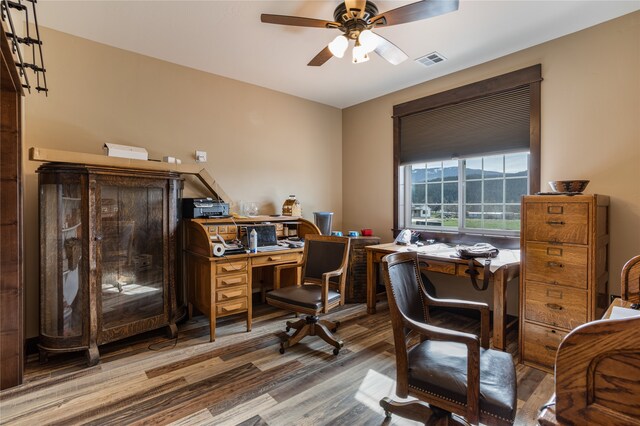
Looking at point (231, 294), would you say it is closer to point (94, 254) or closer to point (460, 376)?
point (94, 254)

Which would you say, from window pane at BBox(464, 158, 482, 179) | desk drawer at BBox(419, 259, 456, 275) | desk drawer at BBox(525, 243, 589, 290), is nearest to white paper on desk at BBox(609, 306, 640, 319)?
desk drawer at BBox(525, 243, 589, 290)

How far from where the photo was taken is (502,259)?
2.69 metres

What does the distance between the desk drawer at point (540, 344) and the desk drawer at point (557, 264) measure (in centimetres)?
38

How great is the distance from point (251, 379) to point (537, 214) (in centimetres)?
253

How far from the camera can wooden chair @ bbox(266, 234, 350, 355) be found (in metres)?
2.55

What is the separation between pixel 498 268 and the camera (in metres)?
2.44

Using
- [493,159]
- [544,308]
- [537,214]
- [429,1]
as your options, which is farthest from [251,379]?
[493,159]

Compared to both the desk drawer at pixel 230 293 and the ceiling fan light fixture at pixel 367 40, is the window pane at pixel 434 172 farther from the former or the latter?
the desk drawer at pixel 230 293

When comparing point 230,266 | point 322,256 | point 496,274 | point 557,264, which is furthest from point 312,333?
point 557,264

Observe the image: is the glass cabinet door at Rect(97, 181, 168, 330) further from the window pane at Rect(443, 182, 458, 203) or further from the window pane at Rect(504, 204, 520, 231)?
the window pane at Rect(504, 204, 520, 231)

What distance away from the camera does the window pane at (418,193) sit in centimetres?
406

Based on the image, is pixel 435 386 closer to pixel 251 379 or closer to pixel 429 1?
pixel 251 379

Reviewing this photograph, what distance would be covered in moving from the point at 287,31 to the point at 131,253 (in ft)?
8.02

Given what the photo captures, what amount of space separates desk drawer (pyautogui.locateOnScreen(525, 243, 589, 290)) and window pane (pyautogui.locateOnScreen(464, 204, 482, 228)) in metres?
1.10
